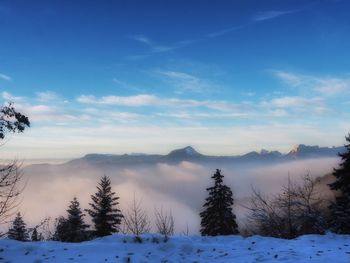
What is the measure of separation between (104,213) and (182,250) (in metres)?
32.3

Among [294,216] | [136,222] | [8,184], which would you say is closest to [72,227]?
[136,222]

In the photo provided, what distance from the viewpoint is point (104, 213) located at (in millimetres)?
48000

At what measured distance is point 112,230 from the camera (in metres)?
47.2

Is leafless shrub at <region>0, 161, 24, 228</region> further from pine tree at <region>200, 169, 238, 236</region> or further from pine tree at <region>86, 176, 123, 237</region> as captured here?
pine tree at <region>86, 176, 123, 237</region>

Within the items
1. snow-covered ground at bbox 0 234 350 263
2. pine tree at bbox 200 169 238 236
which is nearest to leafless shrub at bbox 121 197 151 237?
pine tree at bbox 200 169 238 236

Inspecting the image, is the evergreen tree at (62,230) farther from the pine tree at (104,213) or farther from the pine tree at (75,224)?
the pine tree at (104,213)

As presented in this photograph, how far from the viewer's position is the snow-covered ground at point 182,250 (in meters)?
15.5

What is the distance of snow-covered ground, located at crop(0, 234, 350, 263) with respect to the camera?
15.5 metres

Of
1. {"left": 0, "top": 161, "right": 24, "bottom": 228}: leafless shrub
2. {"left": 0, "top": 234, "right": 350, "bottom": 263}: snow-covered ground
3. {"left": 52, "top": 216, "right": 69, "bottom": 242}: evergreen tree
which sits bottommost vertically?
{"left": 52, "top": 216, "right": 69, "bottom": 242}: evergreen tree

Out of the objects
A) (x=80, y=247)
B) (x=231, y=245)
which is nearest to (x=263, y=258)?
(x=231, y=245)

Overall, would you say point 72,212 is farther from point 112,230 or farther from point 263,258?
point 263,258

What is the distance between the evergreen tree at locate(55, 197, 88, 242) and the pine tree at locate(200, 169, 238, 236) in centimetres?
1378

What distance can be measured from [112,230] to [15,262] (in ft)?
107

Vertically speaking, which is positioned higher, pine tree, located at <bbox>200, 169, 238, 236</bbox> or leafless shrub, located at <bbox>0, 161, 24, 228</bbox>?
leafless shrub, located at <bbox>0, 161, 24, 228</bbox>
